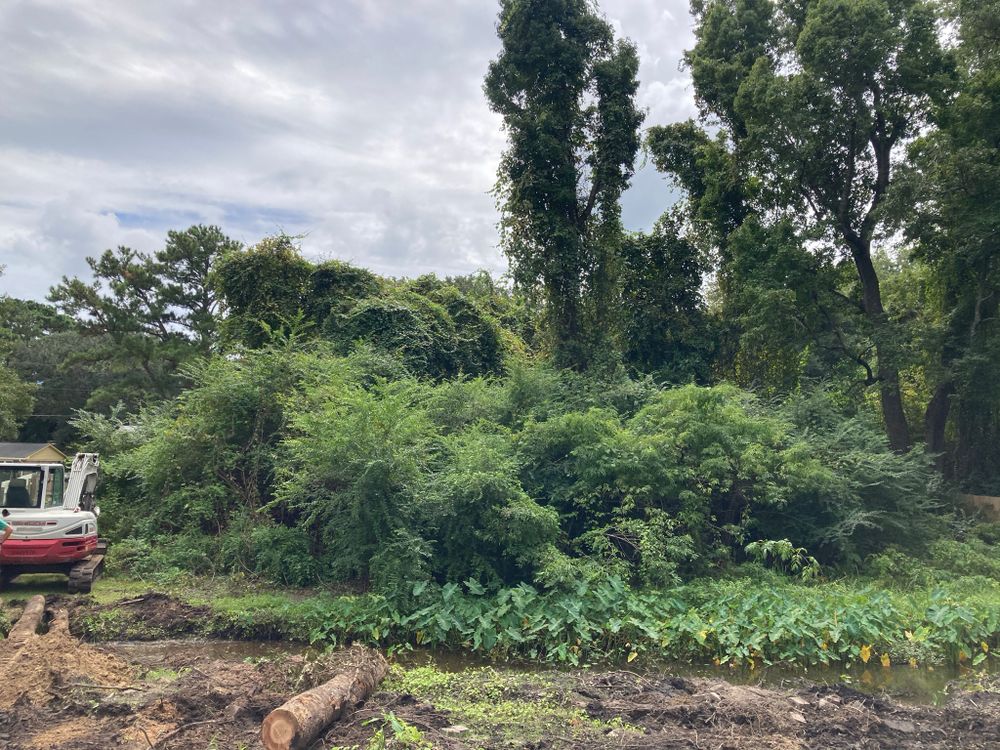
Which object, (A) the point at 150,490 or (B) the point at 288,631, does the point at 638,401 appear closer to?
(B) the point at 288,631

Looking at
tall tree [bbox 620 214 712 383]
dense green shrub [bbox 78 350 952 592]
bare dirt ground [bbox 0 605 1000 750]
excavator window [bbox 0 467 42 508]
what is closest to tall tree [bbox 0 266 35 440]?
dense green shrub [bbox 78 350 952 592]

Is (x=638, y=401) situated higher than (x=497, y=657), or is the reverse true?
(x=638, y=401)

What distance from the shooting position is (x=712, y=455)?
1077 centimetres

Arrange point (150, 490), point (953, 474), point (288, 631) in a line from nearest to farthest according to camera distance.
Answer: point (288, 631) < point (150, 490) < point (953, 474)

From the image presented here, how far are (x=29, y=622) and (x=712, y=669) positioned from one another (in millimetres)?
8233

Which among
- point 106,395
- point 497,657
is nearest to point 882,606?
point 497,657

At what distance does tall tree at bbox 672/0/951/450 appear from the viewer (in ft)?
45.1

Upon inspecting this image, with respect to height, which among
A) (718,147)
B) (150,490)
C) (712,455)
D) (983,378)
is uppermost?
(718,147)

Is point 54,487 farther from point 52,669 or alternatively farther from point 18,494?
point 52,669

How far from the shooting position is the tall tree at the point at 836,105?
13742 mm

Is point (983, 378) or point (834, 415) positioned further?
point (983, 378)

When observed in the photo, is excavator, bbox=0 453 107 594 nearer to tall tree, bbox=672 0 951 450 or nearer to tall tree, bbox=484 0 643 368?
tall tree, bbox=484 0 643 368

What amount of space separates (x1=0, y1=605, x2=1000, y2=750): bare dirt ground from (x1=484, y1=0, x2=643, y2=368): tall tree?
36.9 feet

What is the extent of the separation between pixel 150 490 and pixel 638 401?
9704 mm
